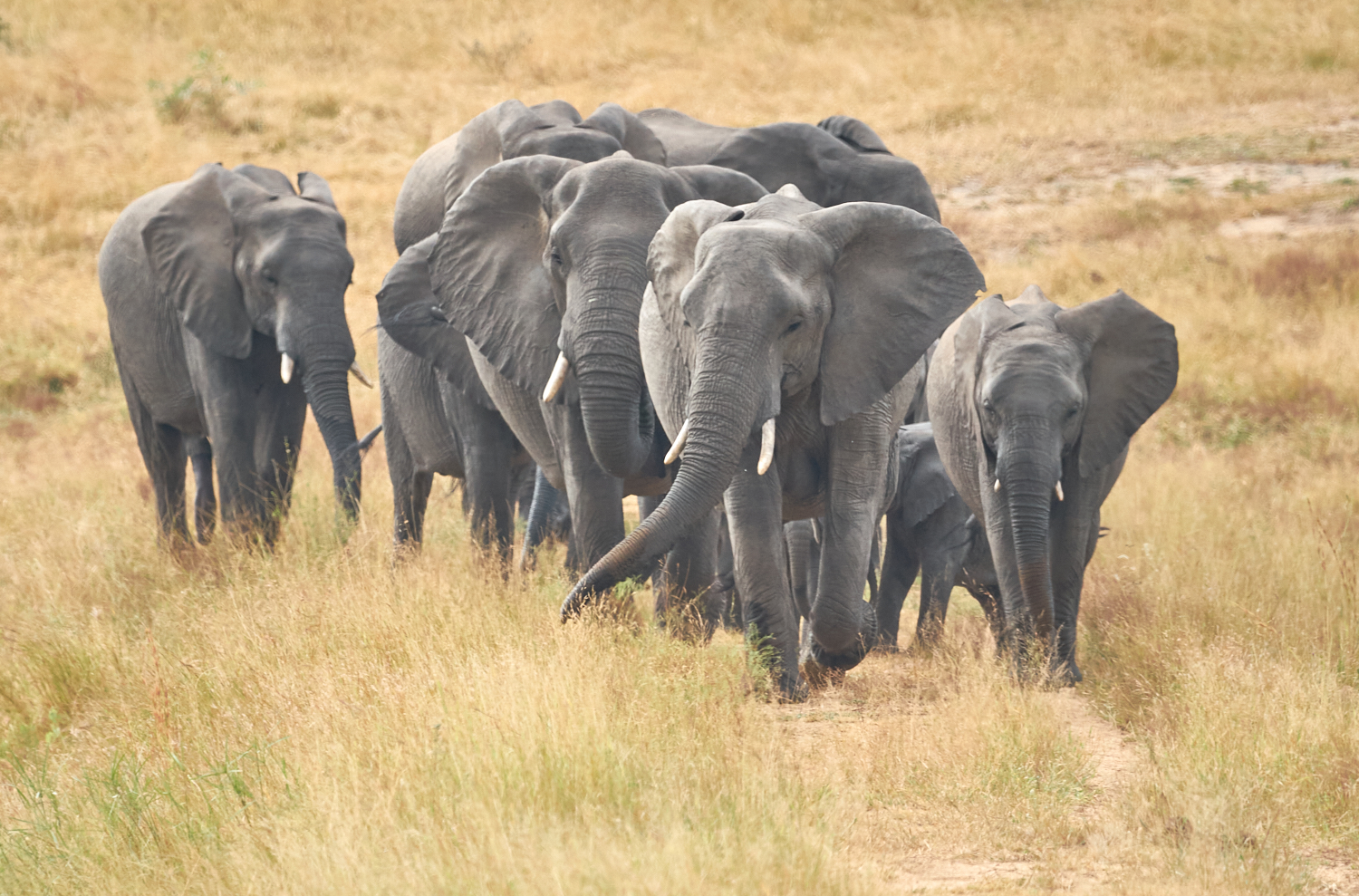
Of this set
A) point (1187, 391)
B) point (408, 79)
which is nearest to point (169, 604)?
point (1187, 391)

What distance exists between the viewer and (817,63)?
36625mm

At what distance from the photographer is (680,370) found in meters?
6.00

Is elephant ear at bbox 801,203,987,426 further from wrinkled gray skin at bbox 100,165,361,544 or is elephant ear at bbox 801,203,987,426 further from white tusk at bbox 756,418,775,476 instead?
wrinkled gray skin at bbox 100,165,361,544

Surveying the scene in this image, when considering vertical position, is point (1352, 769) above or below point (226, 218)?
below

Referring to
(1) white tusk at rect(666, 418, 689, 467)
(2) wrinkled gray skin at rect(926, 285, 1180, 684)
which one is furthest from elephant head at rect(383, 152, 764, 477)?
(2) wrinkled gray skin at rect(926, 285, 1180, 684)

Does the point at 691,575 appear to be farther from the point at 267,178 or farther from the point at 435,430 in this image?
the point at 267,178

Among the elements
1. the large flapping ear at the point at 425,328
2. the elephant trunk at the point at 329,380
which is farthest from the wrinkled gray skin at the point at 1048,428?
the elephant trunk at the point at 329,380

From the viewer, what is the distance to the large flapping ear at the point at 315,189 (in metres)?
9.66

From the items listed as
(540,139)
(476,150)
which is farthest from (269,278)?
(540,139)

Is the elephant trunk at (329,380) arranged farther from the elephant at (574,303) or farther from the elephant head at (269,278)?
the elephant at (574,303)

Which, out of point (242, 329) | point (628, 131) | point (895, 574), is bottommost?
point (895, 574)

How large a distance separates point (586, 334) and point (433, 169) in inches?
136

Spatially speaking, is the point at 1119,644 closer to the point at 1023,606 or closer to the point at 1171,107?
the point at 1023,606

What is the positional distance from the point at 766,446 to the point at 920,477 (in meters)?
3.62
